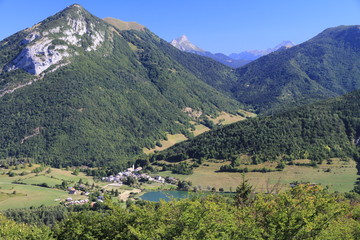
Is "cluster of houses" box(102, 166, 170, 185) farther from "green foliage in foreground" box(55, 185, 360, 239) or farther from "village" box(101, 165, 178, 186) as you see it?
"green foliage in foreground" box(55, 185, 360, 239)

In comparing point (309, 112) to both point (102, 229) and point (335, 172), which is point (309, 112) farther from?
point (102, 229)

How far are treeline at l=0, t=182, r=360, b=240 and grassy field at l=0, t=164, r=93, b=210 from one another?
245 ft

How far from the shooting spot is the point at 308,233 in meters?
32.0

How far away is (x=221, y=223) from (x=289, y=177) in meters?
104

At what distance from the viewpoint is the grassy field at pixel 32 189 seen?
368 ft

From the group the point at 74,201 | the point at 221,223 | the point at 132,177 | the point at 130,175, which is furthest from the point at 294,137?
the point at 221,223

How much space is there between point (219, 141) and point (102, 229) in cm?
13960

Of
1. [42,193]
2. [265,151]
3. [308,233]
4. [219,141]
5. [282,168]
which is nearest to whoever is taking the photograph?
[308,233]

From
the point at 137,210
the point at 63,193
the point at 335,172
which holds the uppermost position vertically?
the point at 137,210

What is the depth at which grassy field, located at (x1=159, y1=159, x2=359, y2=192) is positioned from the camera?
121375mm

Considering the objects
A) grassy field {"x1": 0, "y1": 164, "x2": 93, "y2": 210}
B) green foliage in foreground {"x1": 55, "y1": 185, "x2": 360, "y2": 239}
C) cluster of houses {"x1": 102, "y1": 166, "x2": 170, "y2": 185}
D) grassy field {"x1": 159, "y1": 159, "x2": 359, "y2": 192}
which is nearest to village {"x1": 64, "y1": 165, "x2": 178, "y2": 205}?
cluster of houses {"x1": 102, "y1": 166, "x2": 170, "y2": 185}

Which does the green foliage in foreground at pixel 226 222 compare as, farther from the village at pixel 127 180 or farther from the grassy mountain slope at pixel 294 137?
the grassy mountain slope at pixel 294 137

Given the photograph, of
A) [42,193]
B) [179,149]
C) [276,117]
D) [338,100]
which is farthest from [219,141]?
[42,193]

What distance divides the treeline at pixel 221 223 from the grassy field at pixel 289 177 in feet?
275
